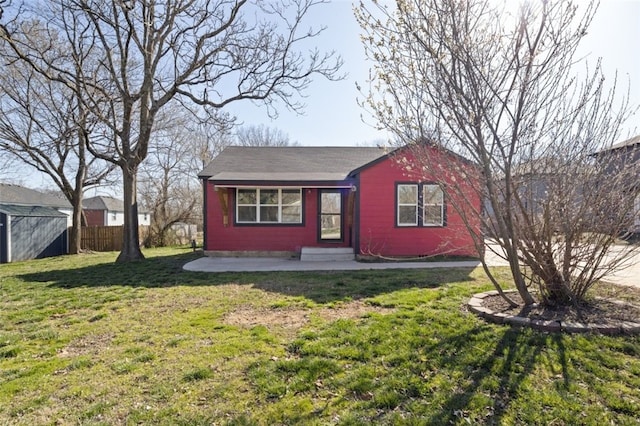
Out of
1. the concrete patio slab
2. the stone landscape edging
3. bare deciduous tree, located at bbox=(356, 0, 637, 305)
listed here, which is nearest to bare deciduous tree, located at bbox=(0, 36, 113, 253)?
the concrete patio slab

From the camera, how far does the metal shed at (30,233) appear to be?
496 inches

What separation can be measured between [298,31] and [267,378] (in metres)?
10.9

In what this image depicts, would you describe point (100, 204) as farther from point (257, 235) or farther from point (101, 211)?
point (257, 235)

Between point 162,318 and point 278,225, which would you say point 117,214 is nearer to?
point 278,225

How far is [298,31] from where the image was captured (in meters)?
10.9

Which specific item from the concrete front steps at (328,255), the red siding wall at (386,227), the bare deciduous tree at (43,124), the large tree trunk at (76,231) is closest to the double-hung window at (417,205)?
the red siding wall at (386,227)

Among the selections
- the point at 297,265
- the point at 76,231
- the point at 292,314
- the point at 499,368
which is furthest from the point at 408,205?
the point at 76,231

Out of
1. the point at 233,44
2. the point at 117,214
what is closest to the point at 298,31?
the point at 233,44

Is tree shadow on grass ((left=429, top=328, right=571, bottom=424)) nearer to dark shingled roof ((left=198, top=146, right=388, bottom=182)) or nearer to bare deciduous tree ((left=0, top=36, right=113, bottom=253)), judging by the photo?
dark shingled roof ((left=198, top=146, right=388, bottom=182))

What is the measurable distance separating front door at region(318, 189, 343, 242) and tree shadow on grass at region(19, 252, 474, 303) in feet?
11.1

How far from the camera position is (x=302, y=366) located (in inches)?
123

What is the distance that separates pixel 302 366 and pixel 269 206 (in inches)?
333

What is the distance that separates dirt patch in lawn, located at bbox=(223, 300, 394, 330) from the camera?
4.41 metres

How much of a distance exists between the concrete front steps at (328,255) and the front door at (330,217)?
981 mm
